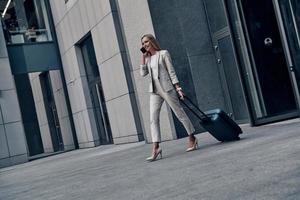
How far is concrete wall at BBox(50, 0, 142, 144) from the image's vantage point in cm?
1316

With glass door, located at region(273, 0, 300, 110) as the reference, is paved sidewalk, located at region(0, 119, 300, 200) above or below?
below

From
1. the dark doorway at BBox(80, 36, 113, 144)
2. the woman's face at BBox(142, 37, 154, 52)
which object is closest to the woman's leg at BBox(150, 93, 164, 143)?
the woman's face at BBox(142, 37, 154, 52)

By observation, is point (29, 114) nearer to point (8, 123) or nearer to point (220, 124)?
point (8, 123)

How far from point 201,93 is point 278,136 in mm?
4737

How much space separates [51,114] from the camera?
2247 centimetres

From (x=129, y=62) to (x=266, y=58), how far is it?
4298 mm

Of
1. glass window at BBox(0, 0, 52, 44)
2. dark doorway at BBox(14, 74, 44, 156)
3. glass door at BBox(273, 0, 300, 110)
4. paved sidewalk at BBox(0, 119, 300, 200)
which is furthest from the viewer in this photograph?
dark doorway at BBox(14, 74, 44, 156)

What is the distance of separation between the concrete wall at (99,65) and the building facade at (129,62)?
1.4 inches

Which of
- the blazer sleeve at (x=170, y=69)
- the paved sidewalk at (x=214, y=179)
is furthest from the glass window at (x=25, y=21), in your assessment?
the paved sidewalk at (x=214, y=179)

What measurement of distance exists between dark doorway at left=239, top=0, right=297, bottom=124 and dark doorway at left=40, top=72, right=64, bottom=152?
1501cm

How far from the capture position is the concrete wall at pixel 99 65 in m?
13.2

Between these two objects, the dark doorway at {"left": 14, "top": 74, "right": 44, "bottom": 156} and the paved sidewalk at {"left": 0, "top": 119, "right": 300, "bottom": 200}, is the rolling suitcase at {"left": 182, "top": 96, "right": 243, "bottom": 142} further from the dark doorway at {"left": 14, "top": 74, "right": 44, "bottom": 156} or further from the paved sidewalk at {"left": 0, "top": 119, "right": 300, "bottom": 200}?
the dark doorway at {"left": 14, "top": 74, "right": 44, "bottom": 156}

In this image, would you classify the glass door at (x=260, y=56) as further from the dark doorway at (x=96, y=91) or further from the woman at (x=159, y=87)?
the dark doorway at (x=96, y=91)

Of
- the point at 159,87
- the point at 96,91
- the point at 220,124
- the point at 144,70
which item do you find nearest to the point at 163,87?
the point at 159,87
